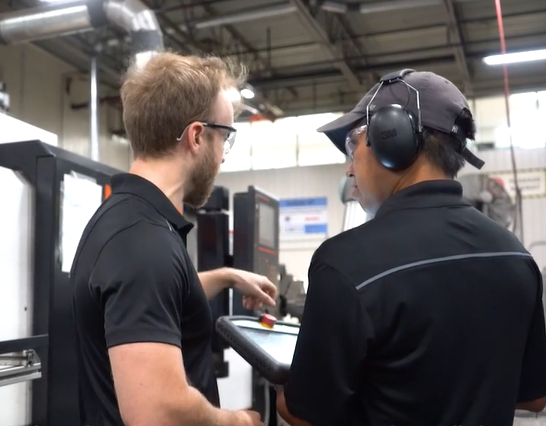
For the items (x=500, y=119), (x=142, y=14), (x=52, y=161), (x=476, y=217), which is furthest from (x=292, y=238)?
(x=476, y=217)

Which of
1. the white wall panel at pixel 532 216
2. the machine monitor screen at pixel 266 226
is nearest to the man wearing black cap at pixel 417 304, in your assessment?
the machine monitor screen at pixel 266 226

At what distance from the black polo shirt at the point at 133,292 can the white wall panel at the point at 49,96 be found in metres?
6.00

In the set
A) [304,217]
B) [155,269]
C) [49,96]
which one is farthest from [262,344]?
[304,217]

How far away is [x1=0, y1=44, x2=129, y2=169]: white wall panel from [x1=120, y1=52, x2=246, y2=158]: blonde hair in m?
5.84

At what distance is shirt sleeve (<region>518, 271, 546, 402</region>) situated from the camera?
113 centimetres

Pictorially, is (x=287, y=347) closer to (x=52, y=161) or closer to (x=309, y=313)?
(x=309, y=313)

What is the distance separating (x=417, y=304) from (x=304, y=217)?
24.8 ft

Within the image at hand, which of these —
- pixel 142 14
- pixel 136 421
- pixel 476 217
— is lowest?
pixel 136 421

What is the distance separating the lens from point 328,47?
21.2 ft

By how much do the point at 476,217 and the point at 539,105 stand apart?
7.53 metres

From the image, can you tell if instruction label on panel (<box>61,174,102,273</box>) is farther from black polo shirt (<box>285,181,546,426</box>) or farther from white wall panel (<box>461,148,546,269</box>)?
white wall panel (<box>461,148,546,269</box>)

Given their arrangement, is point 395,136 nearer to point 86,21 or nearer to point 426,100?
point 426,100

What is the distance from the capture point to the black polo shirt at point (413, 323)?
3.13 ft

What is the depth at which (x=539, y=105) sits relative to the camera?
25.3ft
